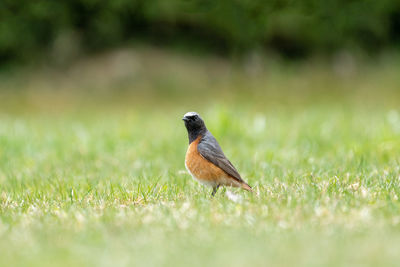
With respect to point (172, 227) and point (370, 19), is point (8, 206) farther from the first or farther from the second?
point (370, 19)

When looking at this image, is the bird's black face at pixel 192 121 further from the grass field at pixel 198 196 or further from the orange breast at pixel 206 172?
the grass field at pixel 198 196

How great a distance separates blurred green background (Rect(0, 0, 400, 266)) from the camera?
3977 millimetres

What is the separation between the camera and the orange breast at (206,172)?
5.50m

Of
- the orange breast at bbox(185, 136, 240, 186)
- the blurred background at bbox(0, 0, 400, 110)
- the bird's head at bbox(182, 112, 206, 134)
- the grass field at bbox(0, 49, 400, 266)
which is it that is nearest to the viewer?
the grass field at bbox(0, 49, 400, 266)

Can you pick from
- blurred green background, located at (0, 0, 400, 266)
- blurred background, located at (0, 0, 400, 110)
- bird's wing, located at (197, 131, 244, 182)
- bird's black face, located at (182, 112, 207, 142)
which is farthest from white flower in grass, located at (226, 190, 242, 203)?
blurred background, located at (0, 0, 400, 110)

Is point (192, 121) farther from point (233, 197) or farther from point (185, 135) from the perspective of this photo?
point (185, 135)

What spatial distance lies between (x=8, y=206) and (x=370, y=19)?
19.2m

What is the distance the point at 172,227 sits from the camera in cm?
430

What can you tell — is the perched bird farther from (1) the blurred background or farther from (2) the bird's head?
(1) the blurred background

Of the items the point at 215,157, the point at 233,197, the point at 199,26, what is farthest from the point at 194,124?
the point at 199,26

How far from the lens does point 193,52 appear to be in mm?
22547

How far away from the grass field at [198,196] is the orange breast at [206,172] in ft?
0.54

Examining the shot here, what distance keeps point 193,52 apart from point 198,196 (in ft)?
57.4

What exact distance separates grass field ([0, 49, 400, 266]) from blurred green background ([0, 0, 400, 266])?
2 centimetres
